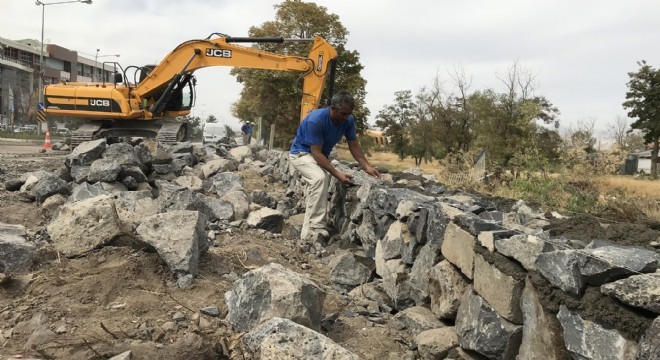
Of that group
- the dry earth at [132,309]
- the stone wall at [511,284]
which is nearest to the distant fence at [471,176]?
the stone wall at [511,284]

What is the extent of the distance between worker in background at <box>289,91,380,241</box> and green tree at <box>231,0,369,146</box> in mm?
14738

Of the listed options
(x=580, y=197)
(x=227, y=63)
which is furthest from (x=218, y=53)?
(x=580, y=197)

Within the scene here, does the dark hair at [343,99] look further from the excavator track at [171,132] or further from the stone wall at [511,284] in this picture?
the excavator track at [171,132]

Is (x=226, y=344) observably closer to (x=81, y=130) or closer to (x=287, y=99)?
(x=81, y=130)

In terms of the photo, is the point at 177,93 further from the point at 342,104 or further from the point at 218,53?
the point at 342,104

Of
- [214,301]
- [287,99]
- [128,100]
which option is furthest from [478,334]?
[287,99]

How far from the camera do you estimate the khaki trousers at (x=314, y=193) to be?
531 cm

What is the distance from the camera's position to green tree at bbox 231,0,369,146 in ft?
67.3

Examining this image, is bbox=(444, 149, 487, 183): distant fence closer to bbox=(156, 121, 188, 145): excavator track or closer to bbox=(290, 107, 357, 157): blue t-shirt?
bbox=(290, 107, 357, 157): blue t-shirt

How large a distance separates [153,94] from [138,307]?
1012 centimetres

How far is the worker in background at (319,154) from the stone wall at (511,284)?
98cm

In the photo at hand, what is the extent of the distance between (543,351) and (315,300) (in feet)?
4.32

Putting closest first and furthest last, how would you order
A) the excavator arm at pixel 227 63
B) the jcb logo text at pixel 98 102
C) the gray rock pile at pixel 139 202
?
1. the gray rock pile at pixel 139 202
2. the excavator arm at pixel 227 63
3. the jcb logo text at pixel 98 102

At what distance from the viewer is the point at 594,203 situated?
527cm
